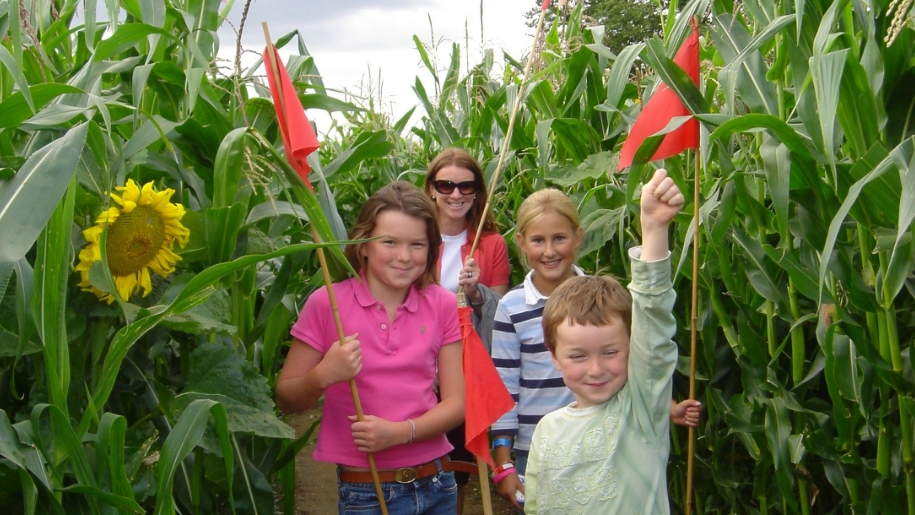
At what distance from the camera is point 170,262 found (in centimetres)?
185

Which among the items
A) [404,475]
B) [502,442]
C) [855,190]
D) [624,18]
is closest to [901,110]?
[855,190]

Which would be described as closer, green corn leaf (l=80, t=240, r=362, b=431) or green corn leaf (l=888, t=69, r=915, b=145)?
green corn leaf (l=80, t=240, r=362, b=431)

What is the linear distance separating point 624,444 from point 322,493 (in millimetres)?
2673

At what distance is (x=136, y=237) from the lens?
5.87 feet

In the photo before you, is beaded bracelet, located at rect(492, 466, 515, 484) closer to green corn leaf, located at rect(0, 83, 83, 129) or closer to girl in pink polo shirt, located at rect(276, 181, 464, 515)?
girl in pink polo shirt, located at rect(276, 181, 464, 515)

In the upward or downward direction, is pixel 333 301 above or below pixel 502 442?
above

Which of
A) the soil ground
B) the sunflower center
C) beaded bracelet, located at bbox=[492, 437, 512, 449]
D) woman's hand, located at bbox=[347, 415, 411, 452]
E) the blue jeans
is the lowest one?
the soil ground

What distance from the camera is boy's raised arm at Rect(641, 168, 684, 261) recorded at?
1.63 m

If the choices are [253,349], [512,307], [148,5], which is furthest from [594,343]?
[148,5]

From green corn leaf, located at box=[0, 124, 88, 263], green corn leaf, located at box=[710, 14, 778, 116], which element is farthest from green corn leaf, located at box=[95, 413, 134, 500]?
green corn leaf, located at box=[710, 14, 778, 116]

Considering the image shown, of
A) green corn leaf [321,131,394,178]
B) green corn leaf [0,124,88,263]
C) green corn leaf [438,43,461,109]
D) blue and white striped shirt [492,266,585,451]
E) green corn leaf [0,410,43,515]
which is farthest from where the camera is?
green corn leaf [438,43,461,109]

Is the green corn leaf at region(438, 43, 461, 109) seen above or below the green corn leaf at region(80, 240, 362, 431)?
above

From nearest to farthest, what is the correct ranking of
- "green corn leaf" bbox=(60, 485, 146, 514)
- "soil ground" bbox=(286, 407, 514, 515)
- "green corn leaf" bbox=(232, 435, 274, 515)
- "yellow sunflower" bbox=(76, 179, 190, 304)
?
"green corn leaf" bbox=(60, 485, 146, 514), "yellow sunflower" bbox=(76, 179, 190, 304), "green corn leaf" bbox=(232, 435, 274, 515), "soil ground" bbox=(286, 407, 514, 515)

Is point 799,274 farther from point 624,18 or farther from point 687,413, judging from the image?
point 624,18
